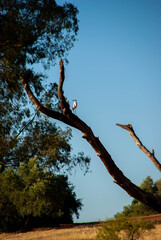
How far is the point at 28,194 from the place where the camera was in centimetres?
2086

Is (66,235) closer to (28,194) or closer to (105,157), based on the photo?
(28,194)

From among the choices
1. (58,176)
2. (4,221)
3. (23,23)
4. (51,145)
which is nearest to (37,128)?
(51,145)

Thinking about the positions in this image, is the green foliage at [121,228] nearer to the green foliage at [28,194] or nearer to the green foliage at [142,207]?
the green foliage at [28,194]

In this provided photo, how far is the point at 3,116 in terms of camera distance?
1577cm

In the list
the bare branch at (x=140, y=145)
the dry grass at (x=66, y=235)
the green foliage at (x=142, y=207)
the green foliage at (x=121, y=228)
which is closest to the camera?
the bare branch at (x=140, y=145)

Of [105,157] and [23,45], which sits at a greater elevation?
[23,45]

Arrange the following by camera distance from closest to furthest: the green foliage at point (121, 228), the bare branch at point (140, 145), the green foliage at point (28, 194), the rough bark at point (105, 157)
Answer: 1. the rough bark at point (105, 157)
2. the bare branch at point (140, 145)
3. the green foliage at point (121, 228)
4. the green foliage at point (28, 194)

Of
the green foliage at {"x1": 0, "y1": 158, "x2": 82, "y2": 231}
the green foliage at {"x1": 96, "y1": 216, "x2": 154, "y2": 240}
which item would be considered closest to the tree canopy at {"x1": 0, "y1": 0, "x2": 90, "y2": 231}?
the green foliage at {"x1": 0, "y1": 158, "x2": 82, "y2": 231}

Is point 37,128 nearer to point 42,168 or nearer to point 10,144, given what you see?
point 10,144

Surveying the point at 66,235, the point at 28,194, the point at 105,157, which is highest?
the point at 28,194

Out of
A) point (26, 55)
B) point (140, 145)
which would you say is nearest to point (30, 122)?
point (26, 55)

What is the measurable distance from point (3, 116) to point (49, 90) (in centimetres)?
375

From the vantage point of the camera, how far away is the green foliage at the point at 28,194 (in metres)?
20.7

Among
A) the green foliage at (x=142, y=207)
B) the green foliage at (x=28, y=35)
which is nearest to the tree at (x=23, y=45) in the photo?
the green foliage at (x=28, y=35)
